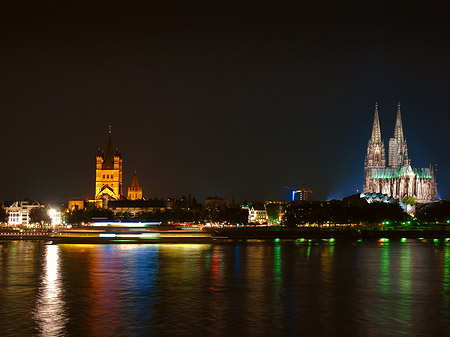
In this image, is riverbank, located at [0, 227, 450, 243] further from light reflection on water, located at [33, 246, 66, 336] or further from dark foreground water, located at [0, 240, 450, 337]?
light reflection on water, located at [33, 246, 66, 336]

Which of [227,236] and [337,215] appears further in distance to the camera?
[337,215]

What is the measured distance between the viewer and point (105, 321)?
78.7 feet

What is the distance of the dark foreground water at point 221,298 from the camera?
23.0 meters

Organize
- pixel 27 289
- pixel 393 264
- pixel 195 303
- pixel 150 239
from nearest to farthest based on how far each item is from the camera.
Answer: pixel 195 303
pixel 27 289
pixel 393 264
pixel 150 239

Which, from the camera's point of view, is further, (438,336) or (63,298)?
(63,298)

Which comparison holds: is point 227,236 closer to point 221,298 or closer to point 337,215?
point 337,215

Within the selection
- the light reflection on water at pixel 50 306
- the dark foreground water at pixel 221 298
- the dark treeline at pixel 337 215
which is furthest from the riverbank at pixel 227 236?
the dark treeline at pixel 337 215

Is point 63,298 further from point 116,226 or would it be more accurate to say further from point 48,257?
point 116,226

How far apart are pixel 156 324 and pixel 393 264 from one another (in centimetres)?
2994

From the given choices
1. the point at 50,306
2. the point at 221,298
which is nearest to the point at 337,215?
the point at 221,298

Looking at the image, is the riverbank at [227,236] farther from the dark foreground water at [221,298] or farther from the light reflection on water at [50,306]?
the light reflection on water at [50,306]

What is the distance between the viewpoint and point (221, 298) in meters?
30.3

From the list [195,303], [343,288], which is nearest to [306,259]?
[343,288]

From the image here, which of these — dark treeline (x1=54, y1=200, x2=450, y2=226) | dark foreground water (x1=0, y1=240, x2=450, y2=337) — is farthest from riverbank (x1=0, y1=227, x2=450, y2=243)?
dark treeline (x1=54, y1=200, x2=450, y2=226)
